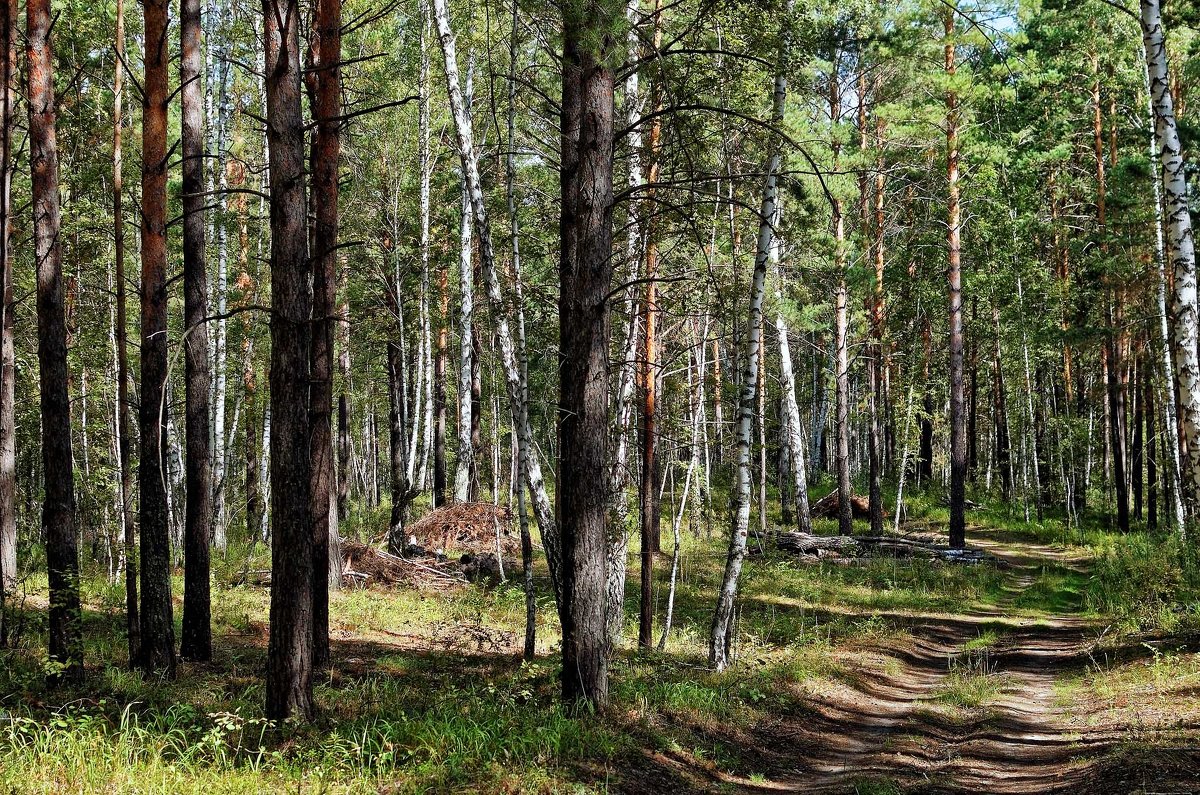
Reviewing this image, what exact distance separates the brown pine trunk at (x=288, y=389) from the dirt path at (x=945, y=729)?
3.34 metres

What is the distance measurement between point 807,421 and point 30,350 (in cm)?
4531

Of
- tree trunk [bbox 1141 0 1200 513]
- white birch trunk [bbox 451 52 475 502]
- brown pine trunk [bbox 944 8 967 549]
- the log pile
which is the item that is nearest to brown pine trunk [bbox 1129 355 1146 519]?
brown pine trunk [bbox 944 8 967 549]

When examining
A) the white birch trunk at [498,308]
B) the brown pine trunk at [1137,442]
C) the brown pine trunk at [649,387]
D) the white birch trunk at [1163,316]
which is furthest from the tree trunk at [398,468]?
the brown pine trunk at [1137,442]

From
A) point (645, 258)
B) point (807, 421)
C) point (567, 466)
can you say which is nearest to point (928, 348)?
point (807, 421)

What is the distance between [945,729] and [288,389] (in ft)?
21.3

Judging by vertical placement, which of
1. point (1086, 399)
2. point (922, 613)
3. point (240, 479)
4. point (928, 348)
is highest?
point (928, 348)

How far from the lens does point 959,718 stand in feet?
27.2

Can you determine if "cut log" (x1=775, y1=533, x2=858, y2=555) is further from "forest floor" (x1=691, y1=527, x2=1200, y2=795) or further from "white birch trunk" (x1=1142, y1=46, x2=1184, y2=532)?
"forest floor" (x1=691, y1=527, x2=1200, y2=795)

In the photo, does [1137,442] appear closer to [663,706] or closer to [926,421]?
[926,421]

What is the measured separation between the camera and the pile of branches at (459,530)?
60.3ft

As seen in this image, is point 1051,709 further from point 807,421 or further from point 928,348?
point 807,421

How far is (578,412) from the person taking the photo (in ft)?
22.6

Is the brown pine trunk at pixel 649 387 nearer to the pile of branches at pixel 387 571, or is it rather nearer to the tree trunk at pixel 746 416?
the tree trunk at pixel 746 416

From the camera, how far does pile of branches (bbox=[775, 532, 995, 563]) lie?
1927 centimetres
